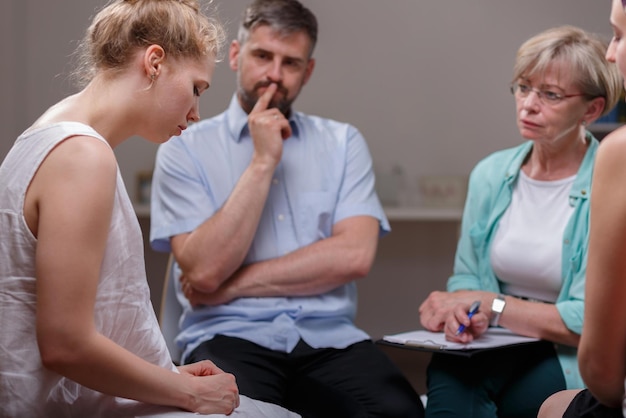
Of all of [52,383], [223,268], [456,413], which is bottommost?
A: [456,413]

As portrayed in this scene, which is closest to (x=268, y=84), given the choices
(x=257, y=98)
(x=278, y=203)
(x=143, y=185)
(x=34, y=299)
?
(x=257, y=98)

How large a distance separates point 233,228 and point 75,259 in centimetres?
103

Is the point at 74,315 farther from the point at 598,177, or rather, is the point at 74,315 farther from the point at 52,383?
the point at 598,177

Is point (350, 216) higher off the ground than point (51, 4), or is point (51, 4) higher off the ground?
point (51, 4)

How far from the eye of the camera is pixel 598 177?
1.22 meters

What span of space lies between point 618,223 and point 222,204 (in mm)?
1398

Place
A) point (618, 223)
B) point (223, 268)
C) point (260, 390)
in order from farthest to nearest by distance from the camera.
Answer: point (223, 268)
point (260, 390)
point (618, 223)

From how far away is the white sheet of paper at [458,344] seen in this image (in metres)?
1.99

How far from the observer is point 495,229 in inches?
91.0

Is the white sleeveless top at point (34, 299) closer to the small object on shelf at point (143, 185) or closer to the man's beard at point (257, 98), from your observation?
the man's beard at point (257, 98)

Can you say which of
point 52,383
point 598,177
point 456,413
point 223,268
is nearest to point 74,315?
point 52,383

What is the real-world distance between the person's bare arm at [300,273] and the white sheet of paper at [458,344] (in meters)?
0.28

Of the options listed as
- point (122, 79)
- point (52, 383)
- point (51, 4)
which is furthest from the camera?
point (51, 4)

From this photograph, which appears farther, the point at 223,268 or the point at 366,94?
the point at 366,94
